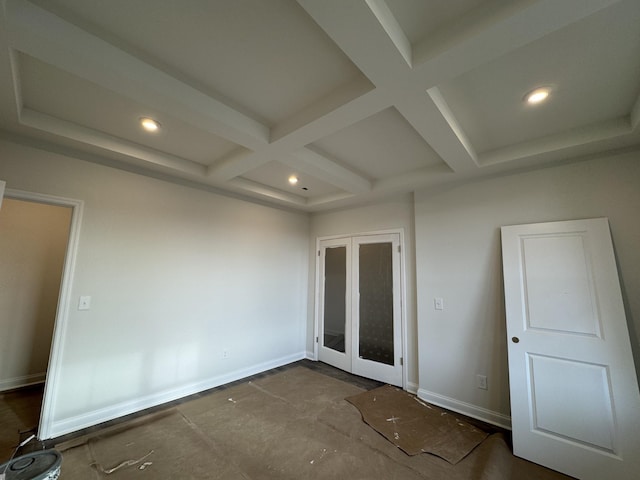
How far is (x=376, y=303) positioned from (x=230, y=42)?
3.34 meters

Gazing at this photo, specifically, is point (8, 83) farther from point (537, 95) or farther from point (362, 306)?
point (362, 306)

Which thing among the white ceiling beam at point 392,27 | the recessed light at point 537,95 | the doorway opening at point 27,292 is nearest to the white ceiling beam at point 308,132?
the white ceiling beam at point 392,27

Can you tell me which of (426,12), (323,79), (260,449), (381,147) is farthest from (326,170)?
(260,449)

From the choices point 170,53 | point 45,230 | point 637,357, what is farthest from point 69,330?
point 637,357

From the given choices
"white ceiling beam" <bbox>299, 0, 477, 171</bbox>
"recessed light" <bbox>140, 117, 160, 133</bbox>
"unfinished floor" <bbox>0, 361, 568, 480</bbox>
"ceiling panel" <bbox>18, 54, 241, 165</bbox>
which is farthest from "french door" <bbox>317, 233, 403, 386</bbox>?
"recessed light" <bbox>140, 117, 160, 133</bbox>

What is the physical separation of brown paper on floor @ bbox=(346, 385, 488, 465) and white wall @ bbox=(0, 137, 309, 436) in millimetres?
1803

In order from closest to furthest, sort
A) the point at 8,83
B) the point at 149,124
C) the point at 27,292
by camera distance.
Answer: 1. the point at 8,83
2. the point at 149,124
3. the point at 27,292

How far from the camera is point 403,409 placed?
9.11 ft

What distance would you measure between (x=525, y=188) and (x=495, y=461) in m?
2.44

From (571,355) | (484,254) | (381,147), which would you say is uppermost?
(381,147)

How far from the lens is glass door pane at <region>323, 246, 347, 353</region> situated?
4.16 metres

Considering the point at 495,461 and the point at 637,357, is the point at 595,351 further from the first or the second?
the point at 495,461


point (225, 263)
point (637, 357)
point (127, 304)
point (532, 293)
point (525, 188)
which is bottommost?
point (637, 357)

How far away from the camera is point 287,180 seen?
3467 mm
